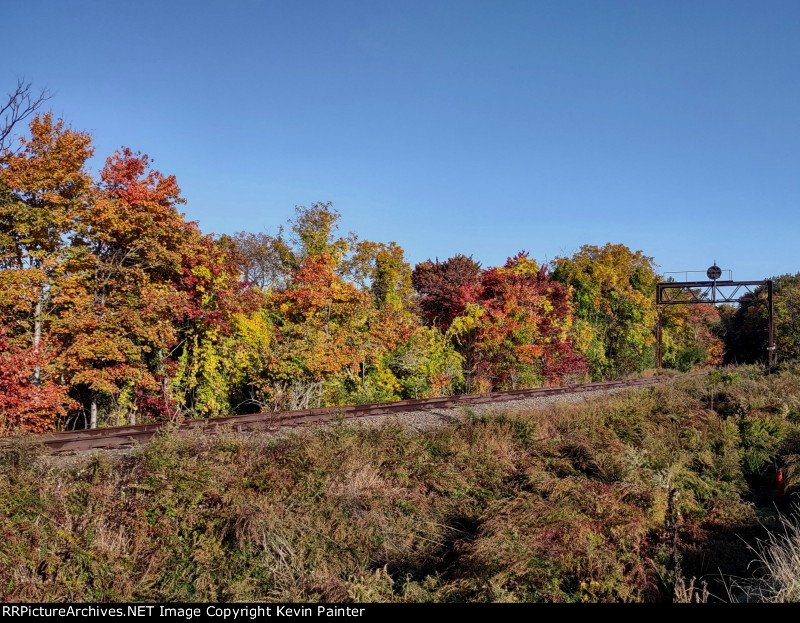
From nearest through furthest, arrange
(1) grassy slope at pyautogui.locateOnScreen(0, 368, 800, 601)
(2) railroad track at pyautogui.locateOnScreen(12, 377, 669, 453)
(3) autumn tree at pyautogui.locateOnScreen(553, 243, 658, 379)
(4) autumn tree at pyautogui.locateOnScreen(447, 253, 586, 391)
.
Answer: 1. (1) grassy slope at pyautogui.locateOnScreen(0, 368, 800, 601)
2. (2) railroad track at pyautogui.locateOnScreen(12, 377, 669, 453)
3. (4) autumn tree at pyautogui.locateOnScreen(447, 253, 586, 391)
4. (3) autumn tree at pyautogui.locateOnScreen(553, 243, 658, 379)

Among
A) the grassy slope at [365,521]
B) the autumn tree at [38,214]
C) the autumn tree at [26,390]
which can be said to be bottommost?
the grassy slope at [365,521]

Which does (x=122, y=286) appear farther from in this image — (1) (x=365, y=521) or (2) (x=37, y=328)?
(1) (x=365, y=521)

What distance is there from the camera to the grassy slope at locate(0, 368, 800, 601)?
6684 millimetres

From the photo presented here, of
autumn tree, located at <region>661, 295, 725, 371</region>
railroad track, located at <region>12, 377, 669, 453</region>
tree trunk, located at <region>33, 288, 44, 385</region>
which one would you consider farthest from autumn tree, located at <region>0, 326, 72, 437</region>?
autumn tree, located at <region>661, 295, 725, 371</region>

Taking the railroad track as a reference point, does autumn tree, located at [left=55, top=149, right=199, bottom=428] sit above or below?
above

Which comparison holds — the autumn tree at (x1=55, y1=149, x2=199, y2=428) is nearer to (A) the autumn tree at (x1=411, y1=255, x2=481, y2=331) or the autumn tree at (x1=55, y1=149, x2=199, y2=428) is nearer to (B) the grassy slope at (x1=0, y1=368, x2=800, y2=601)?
(B) the grassy slope at (x1=0, y1=368, x2=800, y2=601)

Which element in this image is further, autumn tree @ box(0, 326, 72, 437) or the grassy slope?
autumn tree @ box(0, 326, 72, 437)

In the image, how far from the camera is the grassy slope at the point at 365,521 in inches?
263

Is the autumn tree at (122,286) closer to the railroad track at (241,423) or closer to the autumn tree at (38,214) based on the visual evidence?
the autumn tree at (38,214)

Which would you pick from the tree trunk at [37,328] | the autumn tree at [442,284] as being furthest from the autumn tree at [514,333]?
the tree trunk at [37,328]

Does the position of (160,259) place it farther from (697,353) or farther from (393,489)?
(697,353)

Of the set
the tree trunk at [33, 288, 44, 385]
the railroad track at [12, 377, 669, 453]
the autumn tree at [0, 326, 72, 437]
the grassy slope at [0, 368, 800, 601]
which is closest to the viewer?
the grassy slope at [0, 368, 800, 601]

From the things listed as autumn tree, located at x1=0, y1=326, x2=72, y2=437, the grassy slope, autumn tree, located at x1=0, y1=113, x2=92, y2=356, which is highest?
autumn tree, located at x1=0, y1=113, x2=92, y2=356

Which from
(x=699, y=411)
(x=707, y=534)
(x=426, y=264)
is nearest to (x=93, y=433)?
(x=707, y=534)
